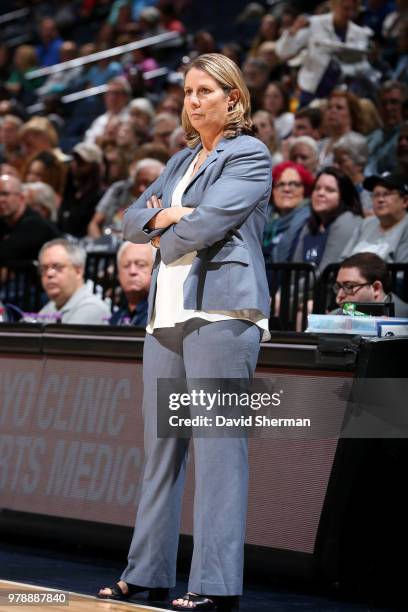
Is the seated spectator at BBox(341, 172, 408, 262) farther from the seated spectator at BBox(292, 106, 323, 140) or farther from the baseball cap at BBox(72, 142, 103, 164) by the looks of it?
the baseball cap at BBox(72, 142, 103, 164)

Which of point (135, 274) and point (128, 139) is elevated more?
point (128, 139)

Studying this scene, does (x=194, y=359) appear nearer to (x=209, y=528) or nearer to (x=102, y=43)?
(x=209, y=528)

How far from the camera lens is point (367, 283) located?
5.09m

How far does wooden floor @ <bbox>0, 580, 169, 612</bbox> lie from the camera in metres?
3.42

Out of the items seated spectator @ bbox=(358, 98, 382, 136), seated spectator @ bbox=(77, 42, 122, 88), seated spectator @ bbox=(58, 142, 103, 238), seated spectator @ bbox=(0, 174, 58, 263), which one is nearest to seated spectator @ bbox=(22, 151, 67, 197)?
seated spectator @ bbox=(58, 142, 103, 238)

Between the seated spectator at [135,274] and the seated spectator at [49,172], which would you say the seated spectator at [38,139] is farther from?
the seated spectator at [135,274]

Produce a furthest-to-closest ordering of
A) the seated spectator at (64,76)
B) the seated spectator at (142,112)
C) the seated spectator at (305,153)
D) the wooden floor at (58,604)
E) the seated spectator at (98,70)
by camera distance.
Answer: the seated spectator at (64,76) → the seated spectator at (98,70) → the seated spectator at (142,112) → the seated spectator at (305,153) → the wooden floor at (58,604)

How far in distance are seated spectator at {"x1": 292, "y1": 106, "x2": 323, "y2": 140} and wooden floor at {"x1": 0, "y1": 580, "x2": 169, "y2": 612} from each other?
592cm

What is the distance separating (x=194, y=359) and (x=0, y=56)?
1348 cm

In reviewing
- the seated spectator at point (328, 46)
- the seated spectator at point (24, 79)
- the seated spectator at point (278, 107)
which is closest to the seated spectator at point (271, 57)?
the seated spectator at point (278, 107)

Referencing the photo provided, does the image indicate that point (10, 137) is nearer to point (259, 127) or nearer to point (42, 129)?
point (42, 129)

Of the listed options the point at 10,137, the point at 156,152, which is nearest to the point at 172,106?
the point at 10,137

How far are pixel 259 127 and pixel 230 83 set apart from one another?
5531 millimetres

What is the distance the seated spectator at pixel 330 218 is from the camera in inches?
273
